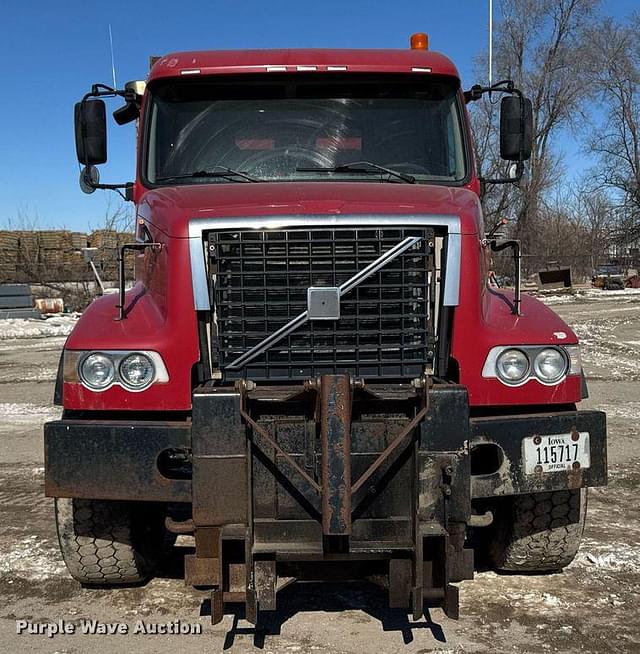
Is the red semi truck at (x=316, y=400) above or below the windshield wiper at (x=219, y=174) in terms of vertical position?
below

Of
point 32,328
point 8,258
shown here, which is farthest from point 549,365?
point 8,258

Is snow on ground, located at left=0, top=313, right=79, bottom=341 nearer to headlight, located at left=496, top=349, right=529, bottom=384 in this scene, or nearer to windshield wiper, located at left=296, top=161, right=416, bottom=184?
windshield wiper, located at left=296, top=161, right=416, bottom=184

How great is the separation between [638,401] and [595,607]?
633 centimetres

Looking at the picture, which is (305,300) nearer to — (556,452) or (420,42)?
(556,452)

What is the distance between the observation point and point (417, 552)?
338 centimetres

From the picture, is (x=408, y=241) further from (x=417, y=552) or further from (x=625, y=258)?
(x=625, y=258)

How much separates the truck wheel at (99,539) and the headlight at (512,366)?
203 cm

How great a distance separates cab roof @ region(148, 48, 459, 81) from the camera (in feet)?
16.1

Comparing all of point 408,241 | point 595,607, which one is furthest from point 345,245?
point 595,607

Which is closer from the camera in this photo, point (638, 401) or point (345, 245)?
point (345, 245)

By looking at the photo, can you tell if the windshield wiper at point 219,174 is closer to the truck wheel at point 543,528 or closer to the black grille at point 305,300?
the black grille at point 305,300

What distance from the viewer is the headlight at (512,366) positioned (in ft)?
12.8

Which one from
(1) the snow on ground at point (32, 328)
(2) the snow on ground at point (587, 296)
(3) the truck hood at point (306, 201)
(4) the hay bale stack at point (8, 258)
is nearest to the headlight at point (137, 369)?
(3) the truck hood at point (306, 201)

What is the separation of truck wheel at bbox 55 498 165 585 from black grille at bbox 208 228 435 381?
3.45 feet
